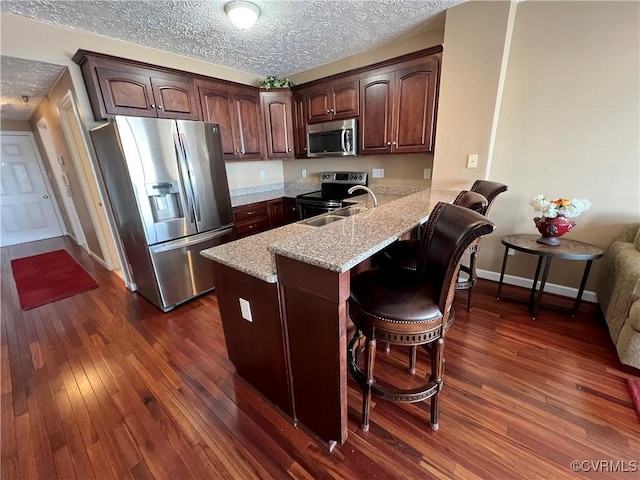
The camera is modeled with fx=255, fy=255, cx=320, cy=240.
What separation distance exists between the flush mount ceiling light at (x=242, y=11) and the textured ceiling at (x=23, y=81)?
5.61ft

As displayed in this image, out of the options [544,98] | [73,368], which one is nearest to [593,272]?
[544,98]

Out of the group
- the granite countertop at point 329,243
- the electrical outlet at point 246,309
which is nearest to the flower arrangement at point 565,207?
the granite countertop at point 329,243

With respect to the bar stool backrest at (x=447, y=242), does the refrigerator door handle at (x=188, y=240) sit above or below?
below

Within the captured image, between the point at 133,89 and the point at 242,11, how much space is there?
1.34 meters

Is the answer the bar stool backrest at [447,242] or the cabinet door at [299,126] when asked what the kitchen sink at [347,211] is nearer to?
the bar stool backrest at [447,242]

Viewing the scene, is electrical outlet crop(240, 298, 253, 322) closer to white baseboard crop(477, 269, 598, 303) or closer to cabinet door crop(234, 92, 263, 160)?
cabinet door crop(234, 92, 263, 160)

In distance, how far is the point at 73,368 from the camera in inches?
73.6

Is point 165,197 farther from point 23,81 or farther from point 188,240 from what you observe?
point 23,81

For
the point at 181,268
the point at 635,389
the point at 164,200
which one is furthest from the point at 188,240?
the point at 635,389

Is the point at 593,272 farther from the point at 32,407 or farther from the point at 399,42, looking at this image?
the point at 32,407

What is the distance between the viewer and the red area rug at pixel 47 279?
2.91 m

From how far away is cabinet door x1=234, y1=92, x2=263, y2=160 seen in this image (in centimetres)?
333

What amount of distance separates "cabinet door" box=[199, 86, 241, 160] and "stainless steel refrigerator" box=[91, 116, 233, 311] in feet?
1.93

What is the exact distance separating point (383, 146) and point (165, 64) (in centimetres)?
259
